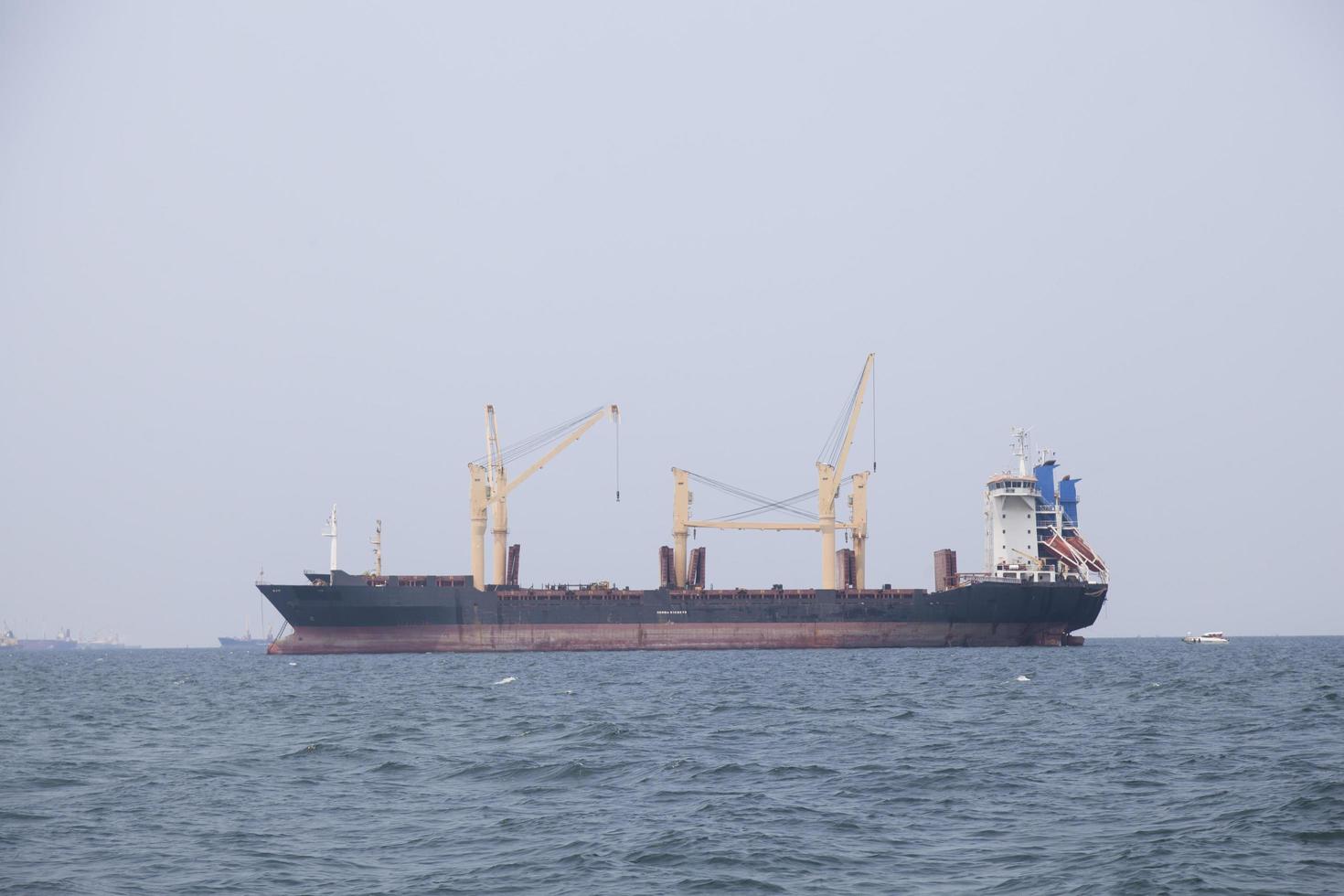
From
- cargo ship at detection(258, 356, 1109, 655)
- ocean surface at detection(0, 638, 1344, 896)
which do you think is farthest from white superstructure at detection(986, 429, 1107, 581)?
ocean surface at detection(0, 638, 1344, 896)

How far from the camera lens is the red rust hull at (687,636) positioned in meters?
85.9

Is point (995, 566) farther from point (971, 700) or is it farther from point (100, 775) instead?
point (100, 775)

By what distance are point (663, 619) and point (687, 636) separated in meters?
2.21

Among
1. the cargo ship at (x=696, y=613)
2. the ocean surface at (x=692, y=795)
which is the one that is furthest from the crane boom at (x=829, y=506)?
the ocean surface at (x=692, y=795)

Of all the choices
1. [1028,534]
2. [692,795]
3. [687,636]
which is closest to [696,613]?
[687,636]

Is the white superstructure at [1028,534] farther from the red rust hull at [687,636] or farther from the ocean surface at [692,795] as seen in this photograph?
the ocean surface at [692,795]

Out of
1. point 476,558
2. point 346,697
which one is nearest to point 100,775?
point 346,697

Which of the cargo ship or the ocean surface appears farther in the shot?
the cargo ship

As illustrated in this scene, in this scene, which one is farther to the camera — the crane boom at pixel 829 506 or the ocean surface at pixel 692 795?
the crane boom at pixel 829 506

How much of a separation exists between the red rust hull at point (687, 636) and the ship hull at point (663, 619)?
0.07 m

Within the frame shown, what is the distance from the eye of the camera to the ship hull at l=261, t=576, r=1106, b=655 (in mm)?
85812

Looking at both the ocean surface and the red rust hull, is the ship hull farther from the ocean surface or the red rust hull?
the ocean surface

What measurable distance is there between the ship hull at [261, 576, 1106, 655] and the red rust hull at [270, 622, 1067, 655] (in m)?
0.07

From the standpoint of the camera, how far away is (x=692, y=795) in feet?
74.1
